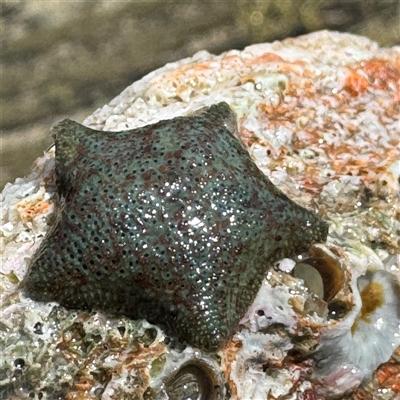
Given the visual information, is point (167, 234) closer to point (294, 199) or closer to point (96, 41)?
point (294, 199)

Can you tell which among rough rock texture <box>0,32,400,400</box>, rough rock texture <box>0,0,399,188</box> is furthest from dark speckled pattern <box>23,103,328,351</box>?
rough rock texture <box>0,0,399,188</box>

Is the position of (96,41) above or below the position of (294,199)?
above

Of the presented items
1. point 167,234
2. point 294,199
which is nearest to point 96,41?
point 294,199

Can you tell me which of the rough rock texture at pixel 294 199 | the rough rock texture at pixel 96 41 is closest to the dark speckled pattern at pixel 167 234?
the rough rock texture at pixel 294 199

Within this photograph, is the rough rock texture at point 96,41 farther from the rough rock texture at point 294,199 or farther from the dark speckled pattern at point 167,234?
the dark speckled pattern at point 167,234

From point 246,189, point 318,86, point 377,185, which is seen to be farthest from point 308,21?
point 246,189

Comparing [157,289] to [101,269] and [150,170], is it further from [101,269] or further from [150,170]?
[150,170]
